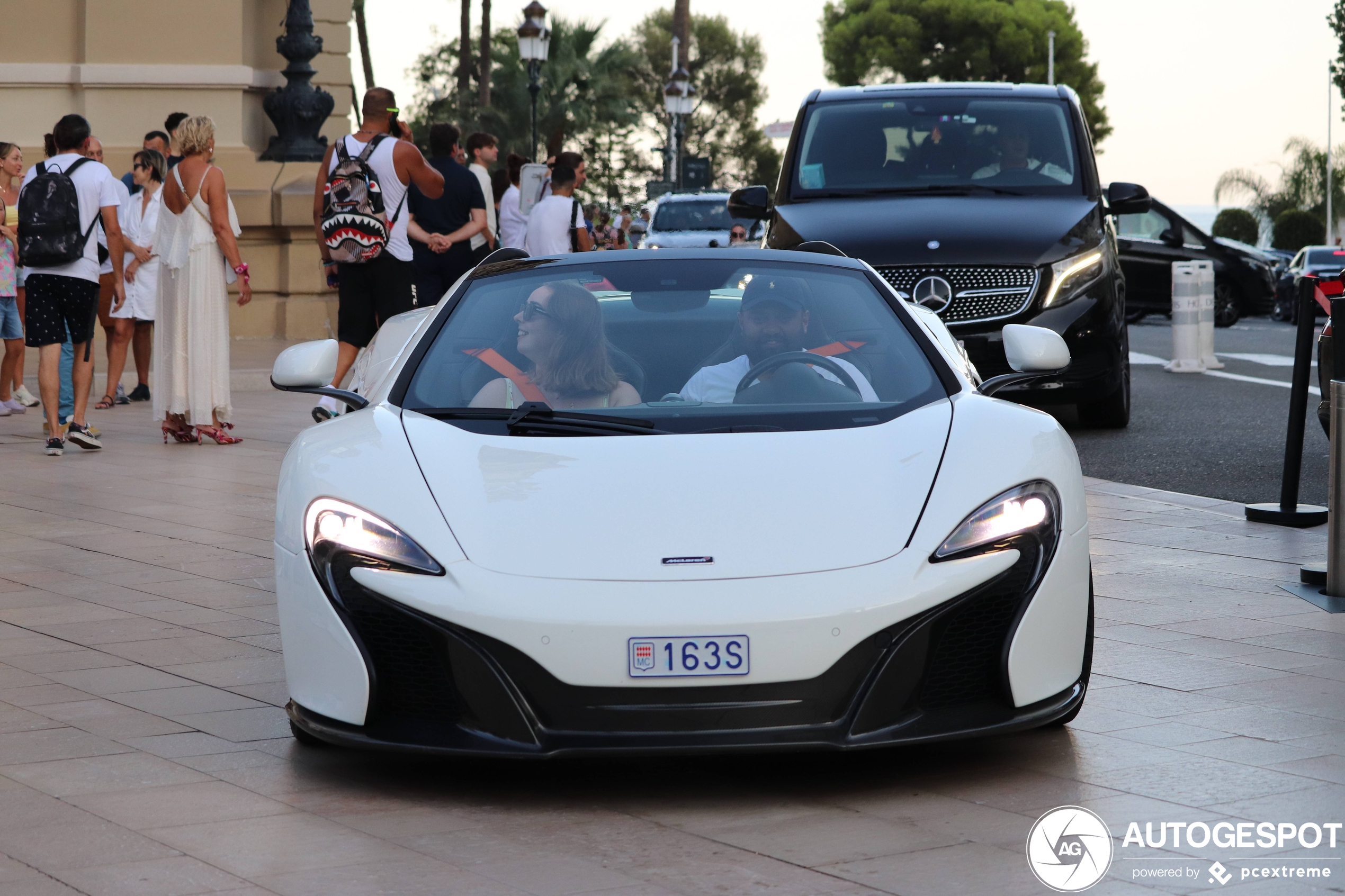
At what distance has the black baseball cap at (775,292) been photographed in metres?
5.03

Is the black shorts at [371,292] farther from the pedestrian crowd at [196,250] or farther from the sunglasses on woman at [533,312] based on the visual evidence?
the sunglasses on woman at [533,312]

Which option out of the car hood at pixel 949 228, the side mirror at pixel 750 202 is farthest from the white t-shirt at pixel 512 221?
the car hood at pixel 949 228

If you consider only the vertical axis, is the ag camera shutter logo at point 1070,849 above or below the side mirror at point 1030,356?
below

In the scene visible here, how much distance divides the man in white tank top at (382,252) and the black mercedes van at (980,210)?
2039 millimetres

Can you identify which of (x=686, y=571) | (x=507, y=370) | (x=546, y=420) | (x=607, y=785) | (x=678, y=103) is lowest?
(x=607, y=785)

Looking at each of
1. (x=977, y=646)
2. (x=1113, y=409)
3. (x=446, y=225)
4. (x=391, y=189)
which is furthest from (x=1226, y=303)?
(x=977, y=646)

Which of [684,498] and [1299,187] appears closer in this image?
[684,498]

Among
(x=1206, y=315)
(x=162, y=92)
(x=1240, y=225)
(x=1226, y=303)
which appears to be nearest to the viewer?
(x=1206, y=315)

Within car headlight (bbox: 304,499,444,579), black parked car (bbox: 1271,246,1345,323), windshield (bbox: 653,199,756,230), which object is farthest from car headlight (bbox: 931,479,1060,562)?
black parked car (bbox: 1271,246,1345,323)

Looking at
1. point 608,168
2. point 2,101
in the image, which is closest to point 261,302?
point 2,101

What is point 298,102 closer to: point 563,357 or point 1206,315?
point 1206,315

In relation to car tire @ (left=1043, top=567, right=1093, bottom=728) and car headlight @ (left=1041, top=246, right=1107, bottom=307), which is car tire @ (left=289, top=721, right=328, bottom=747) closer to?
car tire @ (left=1043, top=567, right=1093, bottom=728)

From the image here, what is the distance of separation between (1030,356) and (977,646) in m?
1.33

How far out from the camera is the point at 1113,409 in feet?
38.0
